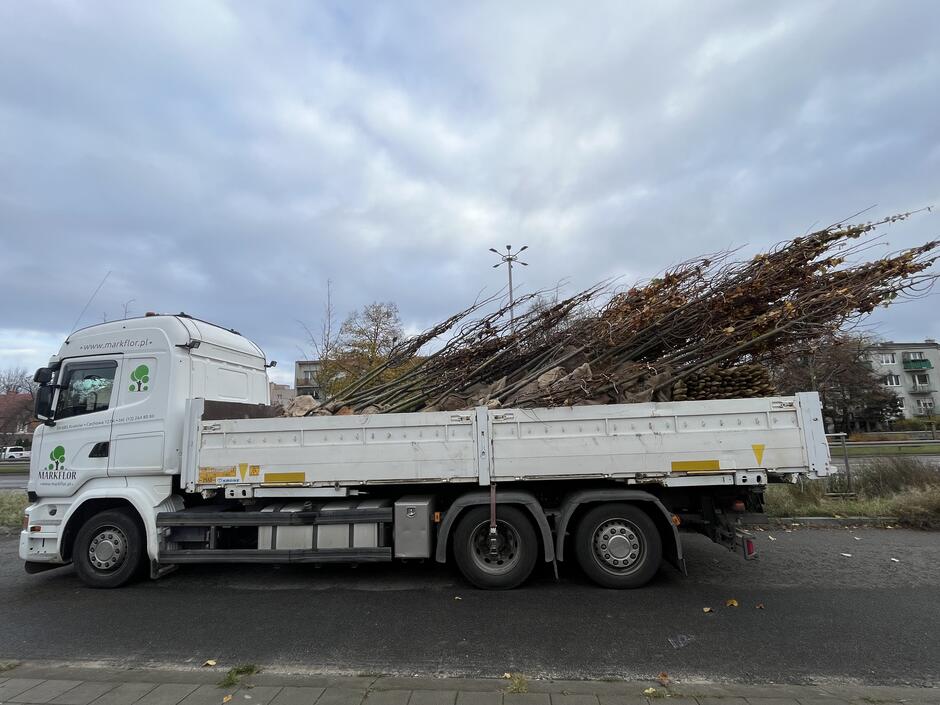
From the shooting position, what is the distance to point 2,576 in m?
6.95

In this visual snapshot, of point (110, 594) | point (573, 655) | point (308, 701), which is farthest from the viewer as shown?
point (110, 594)

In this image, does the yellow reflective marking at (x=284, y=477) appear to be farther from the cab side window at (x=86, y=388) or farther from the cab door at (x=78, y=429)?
the cab side window at (x=86, y=388)

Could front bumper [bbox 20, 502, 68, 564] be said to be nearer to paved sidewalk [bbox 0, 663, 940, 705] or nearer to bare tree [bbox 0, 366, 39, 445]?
paved sidewalk [bbox 0, 663, 940, 705]

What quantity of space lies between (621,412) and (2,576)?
26.4ft

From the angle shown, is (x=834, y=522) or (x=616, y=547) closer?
(x=616, y=547)

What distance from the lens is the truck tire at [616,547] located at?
18.2 feet

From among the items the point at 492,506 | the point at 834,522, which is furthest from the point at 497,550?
the point at 834,522

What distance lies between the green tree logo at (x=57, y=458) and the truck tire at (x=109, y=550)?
0.77 m

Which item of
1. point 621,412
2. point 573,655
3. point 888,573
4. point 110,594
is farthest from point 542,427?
point 110,594

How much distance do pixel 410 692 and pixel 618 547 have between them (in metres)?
2.85

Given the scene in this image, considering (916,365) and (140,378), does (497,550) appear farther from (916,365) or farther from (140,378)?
(916,365)

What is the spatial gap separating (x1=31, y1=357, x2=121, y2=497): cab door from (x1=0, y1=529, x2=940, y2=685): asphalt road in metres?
1.30

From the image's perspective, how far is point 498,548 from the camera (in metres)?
5.69

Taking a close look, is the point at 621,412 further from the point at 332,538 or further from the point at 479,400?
the point at 332,538
